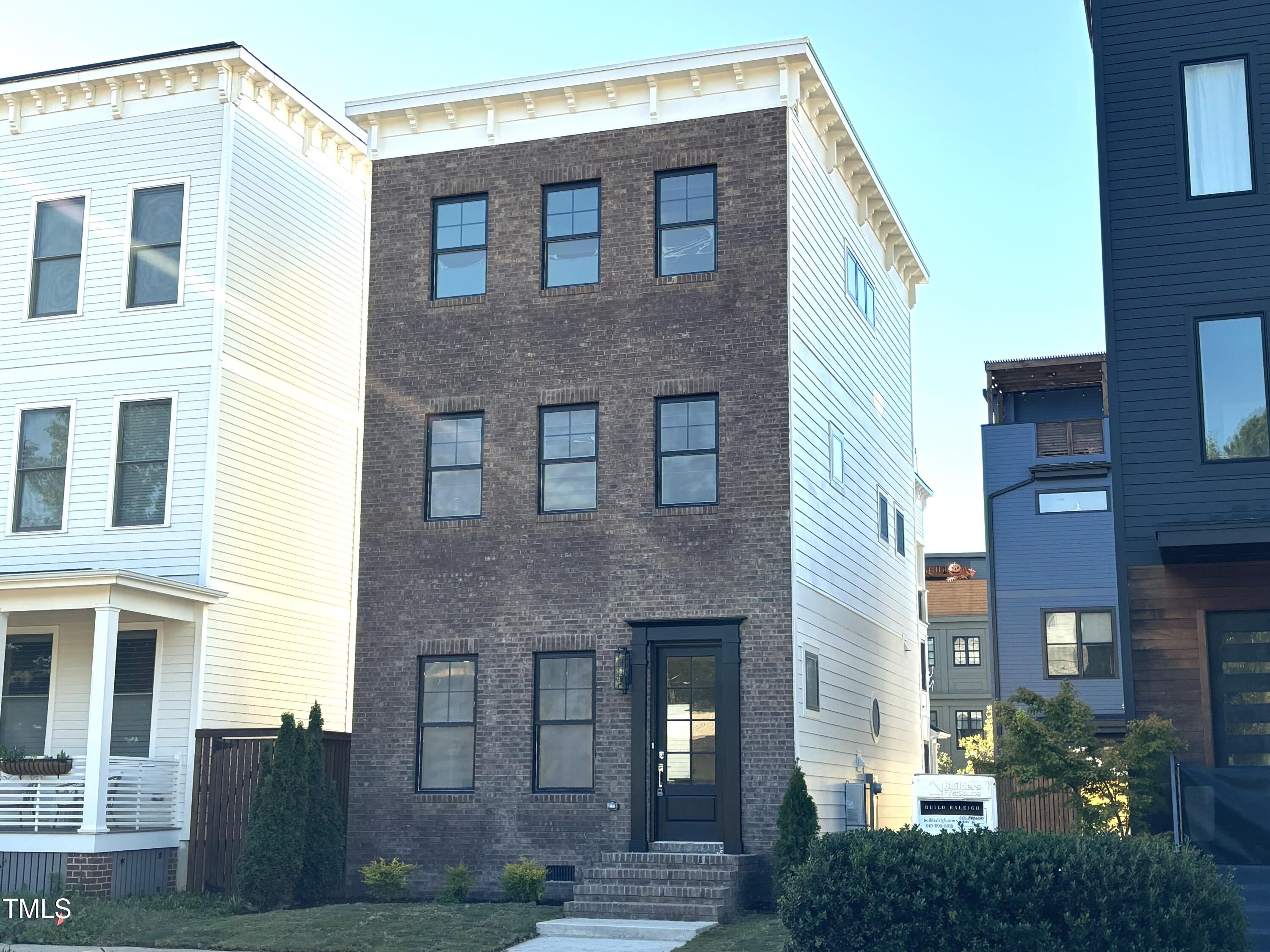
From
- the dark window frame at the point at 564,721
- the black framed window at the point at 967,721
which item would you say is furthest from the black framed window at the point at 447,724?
the black framed window at the point at 967,721

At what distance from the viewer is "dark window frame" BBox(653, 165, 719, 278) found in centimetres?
1928

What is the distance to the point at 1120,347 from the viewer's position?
1603cm

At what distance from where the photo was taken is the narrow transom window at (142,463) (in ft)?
67.5

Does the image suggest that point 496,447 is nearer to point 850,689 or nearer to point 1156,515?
point 850,689

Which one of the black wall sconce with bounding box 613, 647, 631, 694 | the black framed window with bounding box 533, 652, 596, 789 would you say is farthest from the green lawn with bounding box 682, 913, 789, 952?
the black wall sconce with bounding box 613, 647, 631, 694

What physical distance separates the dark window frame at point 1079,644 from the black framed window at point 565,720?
47.6 ft

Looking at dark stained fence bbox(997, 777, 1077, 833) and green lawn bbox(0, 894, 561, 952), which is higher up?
dark stained fence bbox(997, 777, 1077, 833)

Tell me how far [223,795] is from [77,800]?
1.82 metres

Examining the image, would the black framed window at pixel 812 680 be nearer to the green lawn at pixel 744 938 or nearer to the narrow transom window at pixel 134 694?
the green lawn at pixel 744 938

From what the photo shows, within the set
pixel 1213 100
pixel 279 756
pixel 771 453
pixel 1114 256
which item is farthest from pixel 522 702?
pixel 1213 100

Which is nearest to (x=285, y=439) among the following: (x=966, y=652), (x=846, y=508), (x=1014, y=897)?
(x=846, y=508)

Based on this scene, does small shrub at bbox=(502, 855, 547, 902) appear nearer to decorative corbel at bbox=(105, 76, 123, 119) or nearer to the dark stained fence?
the dark stained fence

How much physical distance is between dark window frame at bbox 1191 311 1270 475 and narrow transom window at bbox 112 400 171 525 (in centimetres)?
1349

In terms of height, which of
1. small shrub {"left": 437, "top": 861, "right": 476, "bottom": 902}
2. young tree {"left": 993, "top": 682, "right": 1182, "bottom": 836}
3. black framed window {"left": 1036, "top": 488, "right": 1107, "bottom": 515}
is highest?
black framed window {"left": 1036, "top": 488, "right": 1107, "bottom": 515}
